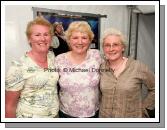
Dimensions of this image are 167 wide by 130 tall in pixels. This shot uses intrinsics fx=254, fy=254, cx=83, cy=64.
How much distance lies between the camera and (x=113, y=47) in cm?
81

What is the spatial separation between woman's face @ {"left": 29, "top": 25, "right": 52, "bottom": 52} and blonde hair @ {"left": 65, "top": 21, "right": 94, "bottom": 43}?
7 centimetres

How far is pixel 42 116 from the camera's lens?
0.84 meters

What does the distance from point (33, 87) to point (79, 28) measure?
239 millimetres

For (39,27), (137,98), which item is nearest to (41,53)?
(39,27)

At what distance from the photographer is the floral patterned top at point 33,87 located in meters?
0.80

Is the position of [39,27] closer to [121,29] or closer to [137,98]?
[121,29]

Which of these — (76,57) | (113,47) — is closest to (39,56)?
(76,57)

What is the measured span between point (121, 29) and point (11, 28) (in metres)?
0.37

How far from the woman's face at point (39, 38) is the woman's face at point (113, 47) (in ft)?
0.62

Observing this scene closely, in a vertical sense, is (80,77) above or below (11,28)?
below

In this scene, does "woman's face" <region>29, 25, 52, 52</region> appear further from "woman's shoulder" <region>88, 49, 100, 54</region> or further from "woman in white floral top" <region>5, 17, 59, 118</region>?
"woman's shoulder" <region>88, 49, 100, 54</region>

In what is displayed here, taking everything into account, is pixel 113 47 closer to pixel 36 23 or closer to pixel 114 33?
pixel 114 33

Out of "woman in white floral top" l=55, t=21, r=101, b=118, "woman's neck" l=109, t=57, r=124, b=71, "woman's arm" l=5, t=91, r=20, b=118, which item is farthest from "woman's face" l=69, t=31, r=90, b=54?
"woman's arm" l=5, t=91, r=20, b=118

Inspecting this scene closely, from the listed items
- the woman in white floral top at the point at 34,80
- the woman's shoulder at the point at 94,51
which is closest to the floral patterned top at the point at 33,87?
the woman in white floral top at the point at 34,80
